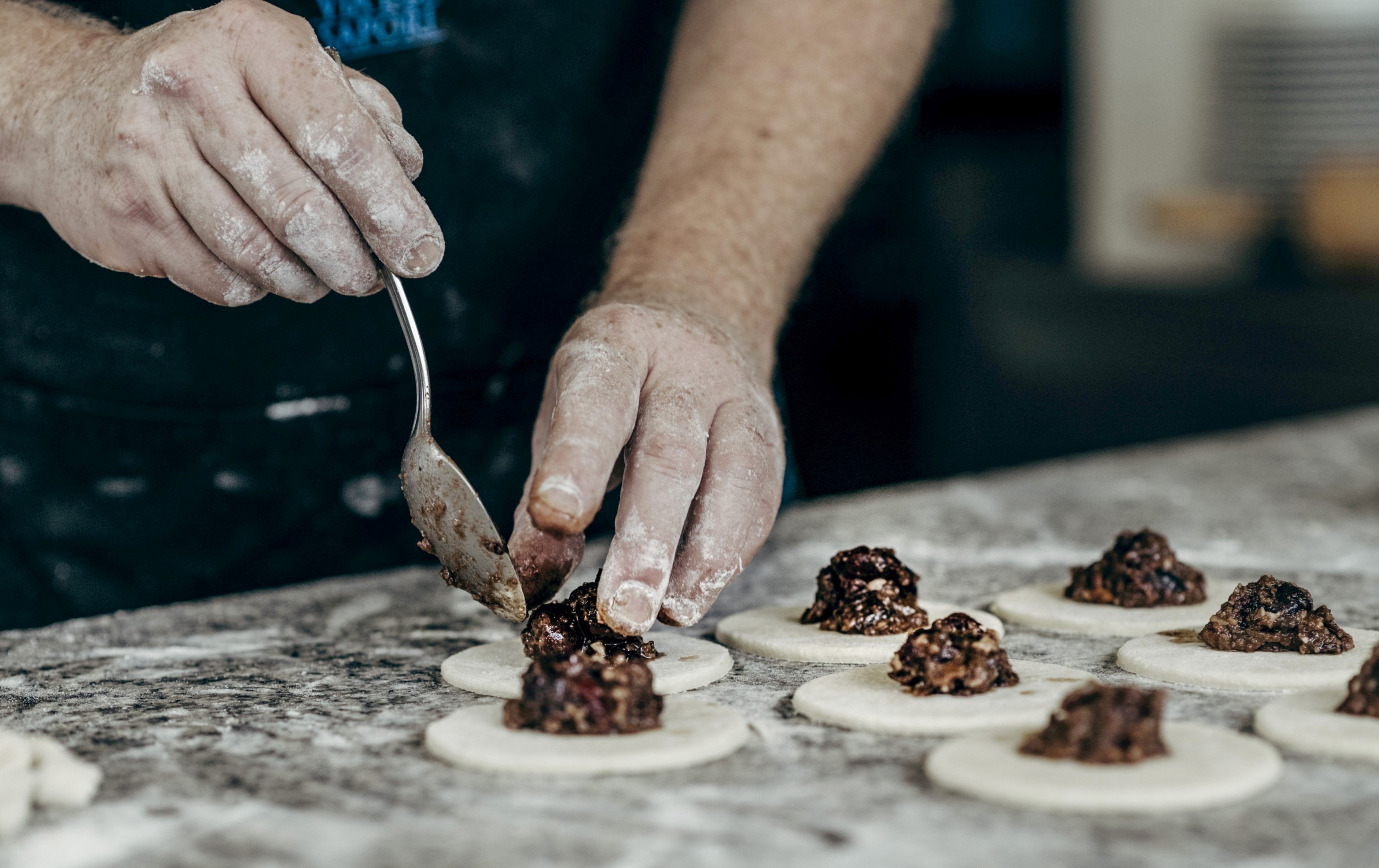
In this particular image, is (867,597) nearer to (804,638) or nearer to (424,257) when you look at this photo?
(804,638)

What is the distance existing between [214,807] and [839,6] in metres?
1.96

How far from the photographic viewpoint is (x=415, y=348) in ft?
5.46

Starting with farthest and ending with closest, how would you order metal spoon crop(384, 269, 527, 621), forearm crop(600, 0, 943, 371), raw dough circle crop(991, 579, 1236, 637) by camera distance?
forearm crop(600, 0, 943, 371) → raw dough circle crop(991, 579, 1236, 637) → metal spoon crop(384, 269, 527, 621)

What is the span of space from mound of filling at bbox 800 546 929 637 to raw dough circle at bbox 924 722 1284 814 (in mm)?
447

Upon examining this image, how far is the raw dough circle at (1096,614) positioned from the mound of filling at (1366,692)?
0.39 meters

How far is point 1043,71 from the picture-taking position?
684 cm

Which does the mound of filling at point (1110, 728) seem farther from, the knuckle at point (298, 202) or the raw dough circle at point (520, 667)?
the knuckle at point (298, 202)

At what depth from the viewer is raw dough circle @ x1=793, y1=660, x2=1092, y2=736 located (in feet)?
4.46

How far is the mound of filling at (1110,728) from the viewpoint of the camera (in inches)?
47.6

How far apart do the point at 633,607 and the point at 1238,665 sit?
27.0 inches

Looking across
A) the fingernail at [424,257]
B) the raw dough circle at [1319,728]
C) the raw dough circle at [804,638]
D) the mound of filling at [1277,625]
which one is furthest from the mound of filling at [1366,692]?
the fingernail at [424,257]

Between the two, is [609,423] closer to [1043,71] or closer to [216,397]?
[216,397]

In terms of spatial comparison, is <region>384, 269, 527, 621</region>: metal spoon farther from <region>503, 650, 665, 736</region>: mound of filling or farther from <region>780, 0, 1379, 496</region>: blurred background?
<region>780, 0, 1379, 496</region>: blurred background

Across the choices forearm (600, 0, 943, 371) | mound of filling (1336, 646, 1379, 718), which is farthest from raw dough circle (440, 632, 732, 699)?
mound of filling (1336, 646, 1379, 718)
